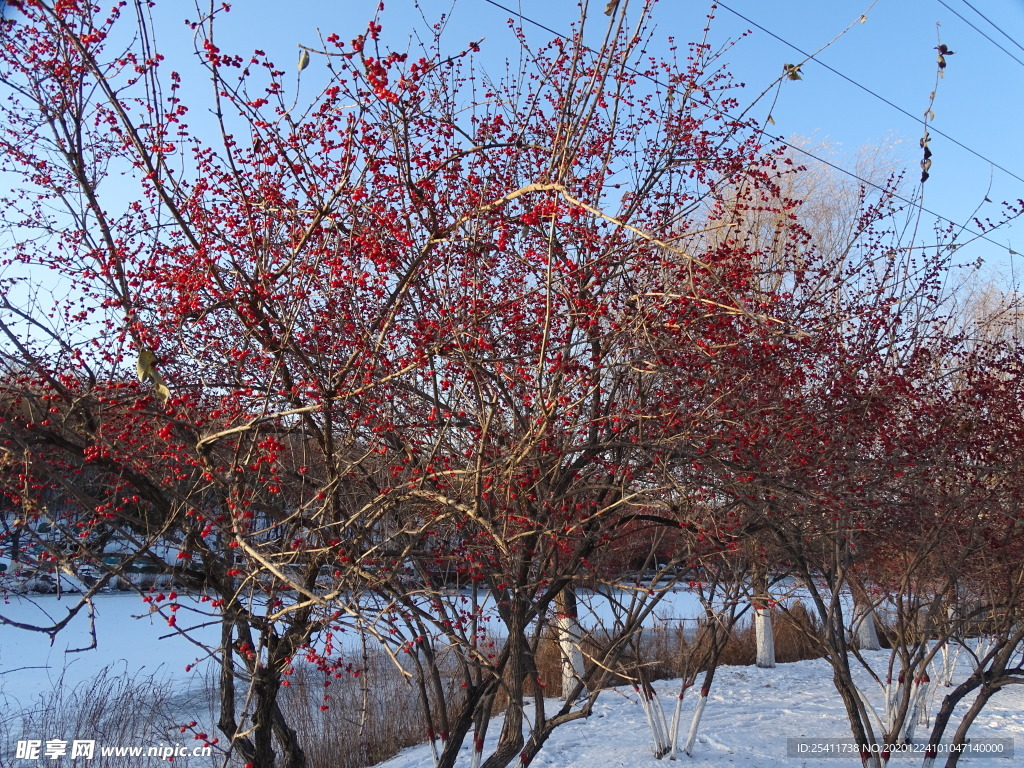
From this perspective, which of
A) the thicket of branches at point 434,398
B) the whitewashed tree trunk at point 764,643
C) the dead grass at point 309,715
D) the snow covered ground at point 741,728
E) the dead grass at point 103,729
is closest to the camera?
the thicket of branches at point 434,398

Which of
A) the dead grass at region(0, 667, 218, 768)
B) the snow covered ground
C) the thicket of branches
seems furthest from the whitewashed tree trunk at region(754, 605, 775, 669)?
the dead grass at region(0, 667, 218, 768)

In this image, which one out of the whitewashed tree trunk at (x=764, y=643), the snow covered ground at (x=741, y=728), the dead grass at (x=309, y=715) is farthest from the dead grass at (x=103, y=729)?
the whitewashed tree trunk at (x=764, y=643)

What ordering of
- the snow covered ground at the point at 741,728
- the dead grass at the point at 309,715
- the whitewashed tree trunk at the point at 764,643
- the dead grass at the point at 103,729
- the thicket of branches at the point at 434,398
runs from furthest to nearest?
the whitewashed tree trunk at the point at 764,643 < the snow covered ground at the point at 741,728 < the dead grass at the point at 309,715 < the dead grass at the point at 103,729 < the thicket of branches at the point at 434,398

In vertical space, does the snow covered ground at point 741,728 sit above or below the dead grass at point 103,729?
below

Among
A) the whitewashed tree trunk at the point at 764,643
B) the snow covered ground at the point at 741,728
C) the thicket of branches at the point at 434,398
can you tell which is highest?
the thicket of branches at the point at 434,398

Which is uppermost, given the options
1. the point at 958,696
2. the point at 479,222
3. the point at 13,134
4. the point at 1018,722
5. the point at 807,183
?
the point at 807,183

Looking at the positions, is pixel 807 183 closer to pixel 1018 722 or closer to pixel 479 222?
pixel 1018 722

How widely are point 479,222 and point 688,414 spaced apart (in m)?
1.51

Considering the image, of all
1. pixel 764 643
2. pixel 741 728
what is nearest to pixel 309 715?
pixel 741 728

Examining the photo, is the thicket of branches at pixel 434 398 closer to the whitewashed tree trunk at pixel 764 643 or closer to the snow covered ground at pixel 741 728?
the snow covered ground at pixel 741 728

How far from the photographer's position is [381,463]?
12.4 feet

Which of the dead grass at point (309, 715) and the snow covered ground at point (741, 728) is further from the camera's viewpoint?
the snow covered ground at point (741, 728)

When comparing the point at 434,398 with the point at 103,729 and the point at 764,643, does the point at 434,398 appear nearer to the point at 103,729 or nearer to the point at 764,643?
the point at 103,729

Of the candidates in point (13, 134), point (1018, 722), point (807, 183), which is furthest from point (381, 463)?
point (807, 183)
